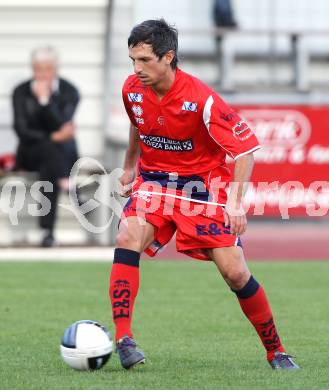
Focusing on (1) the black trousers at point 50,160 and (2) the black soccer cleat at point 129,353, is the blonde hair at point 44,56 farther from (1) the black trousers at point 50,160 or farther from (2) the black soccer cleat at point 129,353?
(2) the black soccer cleat at point 129,353

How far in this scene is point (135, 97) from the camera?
21.0 feet

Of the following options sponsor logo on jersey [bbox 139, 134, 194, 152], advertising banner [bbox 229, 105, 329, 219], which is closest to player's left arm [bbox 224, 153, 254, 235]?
sponsor logo on jersey [bbox 139, 134, 194, 152]

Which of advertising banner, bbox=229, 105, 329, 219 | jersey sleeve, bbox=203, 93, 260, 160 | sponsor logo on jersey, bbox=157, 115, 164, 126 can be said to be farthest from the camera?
advertising banner, bbox=229, 105, 329, 219

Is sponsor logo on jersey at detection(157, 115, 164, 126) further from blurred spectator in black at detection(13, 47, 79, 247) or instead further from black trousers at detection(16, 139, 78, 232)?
A: blurred spectator in black at detection(13, 47, 79, 247)

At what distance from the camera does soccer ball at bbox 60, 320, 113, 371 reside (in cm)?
600

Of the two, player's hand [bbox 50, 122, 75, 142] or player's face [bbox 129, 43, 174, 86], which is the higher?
player's face [bbox 129, 43, 174, 86]

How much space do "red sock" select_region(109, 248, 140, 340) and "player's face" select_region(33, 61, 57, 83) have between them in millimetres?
8228

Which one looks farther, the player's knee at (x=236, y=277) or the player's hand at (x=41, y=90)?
the player's hand at (x=41, y=90)

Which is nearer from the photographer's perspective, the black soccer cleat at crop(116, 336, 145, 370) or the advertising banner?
the black soccer cleat at crop(116, 336, 145, 370)

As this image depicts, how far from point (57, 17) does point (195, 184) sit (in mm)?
10120

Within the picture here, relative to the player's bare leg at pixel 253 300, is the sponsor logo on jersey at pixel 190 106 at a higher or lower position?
higher

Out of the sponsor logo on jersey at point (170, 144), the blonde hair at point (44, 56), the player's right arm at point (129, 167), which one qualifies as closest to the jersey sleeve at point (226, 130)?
the sponsor logo on jersey at point (170, 144)

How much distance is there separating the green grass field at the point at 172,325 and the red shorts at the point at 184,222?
644 millimetres

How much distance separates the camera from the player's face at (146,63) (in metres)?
6.09
